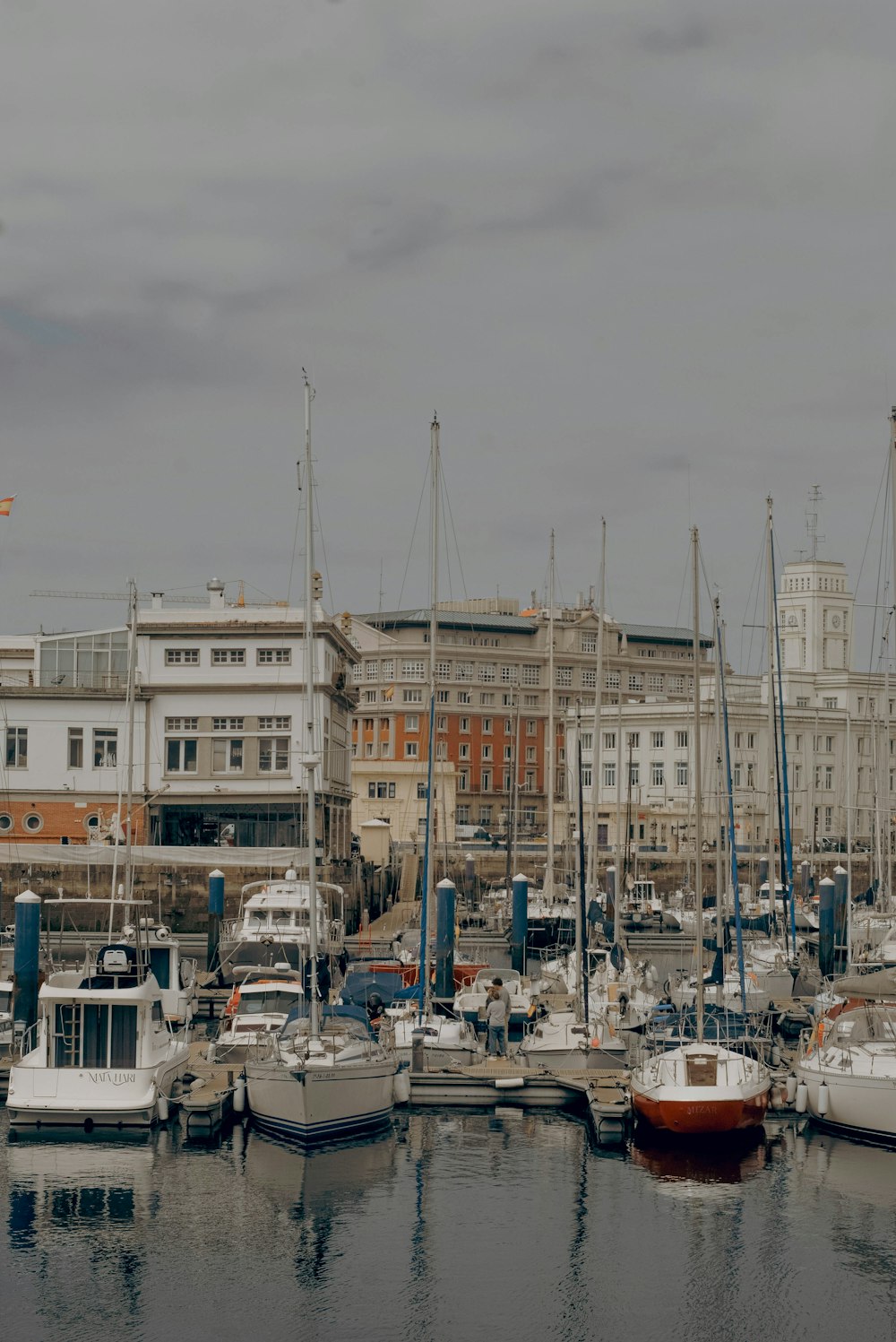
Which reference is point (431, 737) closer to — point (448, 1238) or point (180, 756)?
point (448, 1238)

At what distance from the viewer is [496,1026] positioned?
40.8 m

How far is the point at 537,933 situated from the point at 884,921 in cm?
1903

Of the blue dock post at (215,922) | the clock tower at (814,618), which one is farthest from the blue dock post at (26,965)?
the clock tower at (814,618)

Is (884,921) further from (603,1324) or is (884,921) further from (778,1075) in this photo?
(603,1324)

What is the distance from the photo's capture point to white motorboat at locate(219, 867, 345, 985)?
5853 centimetres

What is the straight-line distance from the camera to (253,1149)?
33562 mm

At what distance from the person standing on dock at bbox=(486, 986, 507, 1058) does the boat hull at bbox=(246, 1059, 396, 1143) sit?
20.9ft

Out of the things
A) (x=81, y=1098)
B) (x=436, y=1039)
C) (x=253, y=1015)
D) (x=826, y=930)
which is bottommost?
(x=81, y=1098)

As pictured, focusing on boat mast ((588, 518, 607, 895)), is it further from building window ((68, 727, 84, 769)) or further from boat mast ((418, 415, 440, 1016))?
building window ((68, 727, 84, 769))

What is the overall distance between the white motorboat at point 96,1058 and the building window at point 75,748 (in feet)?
146

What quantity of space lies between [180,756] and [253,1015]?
3801 cm

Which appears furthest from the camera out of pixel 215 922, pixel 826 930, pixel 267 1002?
pixel 215 922

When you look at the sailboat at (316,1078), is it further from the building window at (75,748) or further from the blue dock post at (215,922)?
the building window at (75,748)

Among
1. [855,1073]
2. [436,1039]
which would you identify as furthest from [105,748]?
[855,1073]
